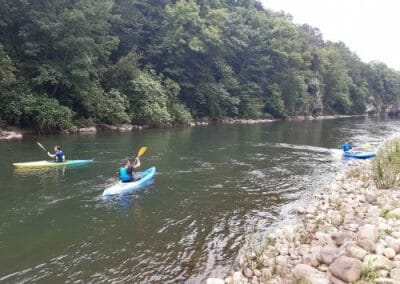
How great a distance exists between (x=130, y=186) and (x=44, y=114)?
57.2 ft

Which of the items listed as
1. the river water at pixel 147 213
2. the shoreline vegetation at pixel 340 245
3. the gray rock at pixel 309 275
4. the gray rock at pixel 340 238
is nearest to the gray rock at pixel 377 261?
the shoreline vegetation at pixel 340 245

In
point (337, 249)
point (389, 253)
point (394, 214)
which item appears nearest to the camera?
point (389, 253)

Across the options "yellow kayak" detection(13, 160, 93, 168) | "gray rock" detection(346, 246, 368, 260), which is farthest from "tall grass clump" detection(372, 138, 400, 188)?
"yellow kayak" detection(13, 160, 93, 168)

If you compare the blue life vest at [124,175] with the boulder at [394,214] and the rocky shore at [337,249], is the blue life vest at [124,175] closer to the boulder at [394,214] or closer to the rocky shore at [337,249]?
the rocky shore at [337,249]

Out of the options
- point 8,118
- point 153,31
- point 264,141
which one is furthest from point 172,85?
point 8,118

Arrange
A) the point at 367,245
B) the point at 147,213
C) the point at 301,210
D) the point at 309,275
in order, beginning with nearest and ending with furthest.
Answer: the point at 309,275 → the point at 367,245 → the point at 147,213 → the point at 301,210

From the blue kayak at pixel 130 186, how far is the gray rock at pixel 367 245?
29.8 feet

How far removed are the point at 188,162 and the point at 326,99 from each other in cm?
6477

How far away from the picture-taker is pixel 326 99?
7681cm

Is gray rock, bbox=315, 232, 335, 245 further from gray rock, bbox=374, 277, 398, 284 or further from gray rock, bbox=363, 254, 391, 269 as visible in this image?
gray rock, bbox=374, 277, 398, 284

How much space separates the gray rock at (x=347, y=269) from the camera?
5.11 m

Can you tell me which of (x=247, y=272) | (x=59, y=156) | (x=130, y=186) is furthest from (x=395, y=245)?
(x=59, y=156)

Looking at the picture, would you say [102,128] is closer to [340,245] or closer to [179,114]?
[179,114]

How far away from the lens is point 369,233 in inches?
250
